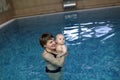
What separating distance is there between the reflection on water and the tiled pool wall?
4.04 m

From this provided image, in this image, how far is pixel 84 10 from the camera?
1208 cm

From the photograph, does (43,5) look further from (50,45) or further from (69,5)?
(50,45)

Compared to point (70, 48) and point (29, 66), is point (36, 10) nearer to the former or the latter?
point (70, 48)

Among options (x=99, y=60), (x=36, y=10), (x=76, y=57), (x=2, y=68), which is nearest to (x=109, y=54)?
(x=99, y=60)

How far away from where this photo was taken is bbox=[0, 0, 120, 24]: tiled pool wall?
40.2 ft

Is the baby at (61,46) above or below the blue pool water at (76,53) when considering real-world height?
above

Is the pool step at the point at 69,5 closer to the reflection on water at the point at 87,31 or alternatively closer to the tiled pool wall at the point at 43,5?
the tiled pool wall at the point at 43,5

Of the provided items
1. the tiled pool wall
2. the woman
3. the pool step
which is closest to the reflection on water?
the woman

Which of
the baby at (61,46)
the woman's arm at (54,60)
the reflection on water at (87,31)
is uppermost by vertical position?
the baby at (61,46)

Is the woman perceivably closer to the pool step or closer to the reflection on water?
the reflection on water

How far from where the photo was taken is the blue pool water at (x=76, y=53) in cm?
418

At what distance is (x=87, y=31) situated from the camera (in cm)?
729

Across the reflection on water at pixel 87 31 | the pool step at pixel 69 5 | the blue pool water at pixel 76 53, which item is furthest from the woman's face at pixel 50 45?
the pool step at pixel 69 5

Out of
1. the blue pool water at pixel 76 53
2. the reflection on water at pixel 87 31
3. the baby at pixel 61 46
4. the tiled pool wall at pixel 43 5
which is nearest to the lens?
the baby at pixel 61 46
